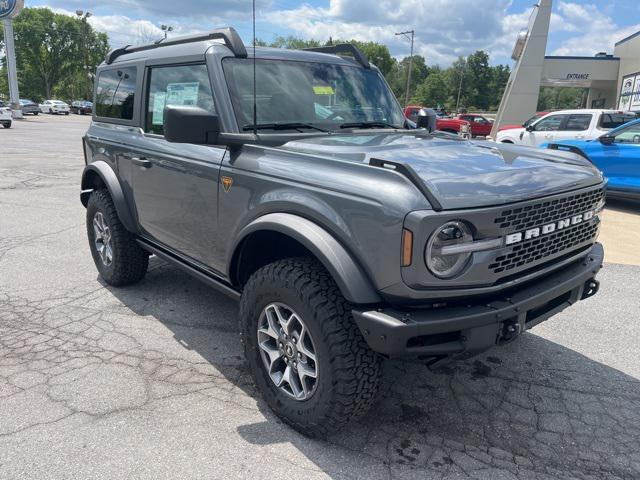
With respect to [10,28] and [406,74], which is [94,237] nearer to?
[10,28]

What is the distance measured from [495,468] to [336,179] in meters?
1.61

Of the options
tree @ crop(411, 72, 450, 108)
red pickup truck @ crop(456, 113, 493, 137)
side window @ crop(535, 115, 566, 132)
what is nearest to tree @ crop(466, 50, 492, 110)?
tree @ crop(411, 72, 450, 108)

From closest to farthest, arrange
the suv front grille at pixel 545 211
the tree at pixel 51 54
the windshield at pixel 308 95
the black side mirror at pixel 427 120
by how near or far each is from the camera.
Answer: the suv front grille at pixel 545 211
the windshield at pixel 308 95
the black side mirror at pixel 427 120
the tree at pixel 51 54

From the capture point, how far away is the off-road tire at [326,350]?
246 cm

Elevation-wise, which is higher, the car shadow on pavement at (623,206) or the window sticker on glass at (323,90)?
the window sticker on glass at (323,90)

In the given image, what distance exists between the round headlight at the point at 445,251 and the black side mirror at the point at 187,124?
1.47 metres

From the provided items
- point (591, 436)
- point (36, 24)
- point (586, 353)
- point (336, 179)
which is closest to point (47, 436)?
point (336, 179)

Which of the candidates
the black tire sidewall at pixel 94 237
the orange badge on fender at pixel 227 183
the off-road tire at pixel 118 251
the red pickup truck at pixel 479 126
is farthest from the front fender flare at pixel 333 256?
the red pickup truck at pixel 479 126

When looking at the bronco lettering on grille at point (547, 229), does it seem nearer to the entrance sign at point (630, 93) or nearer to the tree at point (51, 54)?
the entrance sign at point (630, 93)

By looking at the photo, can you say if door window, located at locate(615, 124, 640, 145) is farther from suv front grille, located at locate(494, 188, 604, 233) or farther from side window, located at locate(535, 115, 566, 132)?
suv front grille, located at locate(494, 188, 604, 233)

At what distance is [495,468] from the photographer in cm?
255

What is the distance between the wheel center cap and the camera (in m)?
2.76

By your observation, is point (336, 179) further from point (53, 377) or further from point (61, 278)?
point (61, 278)

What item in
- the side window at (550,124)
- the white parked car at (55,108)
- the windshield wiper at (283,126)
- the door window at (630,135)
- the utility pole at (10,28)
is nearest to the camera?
the windshield wiper at (283,126)
